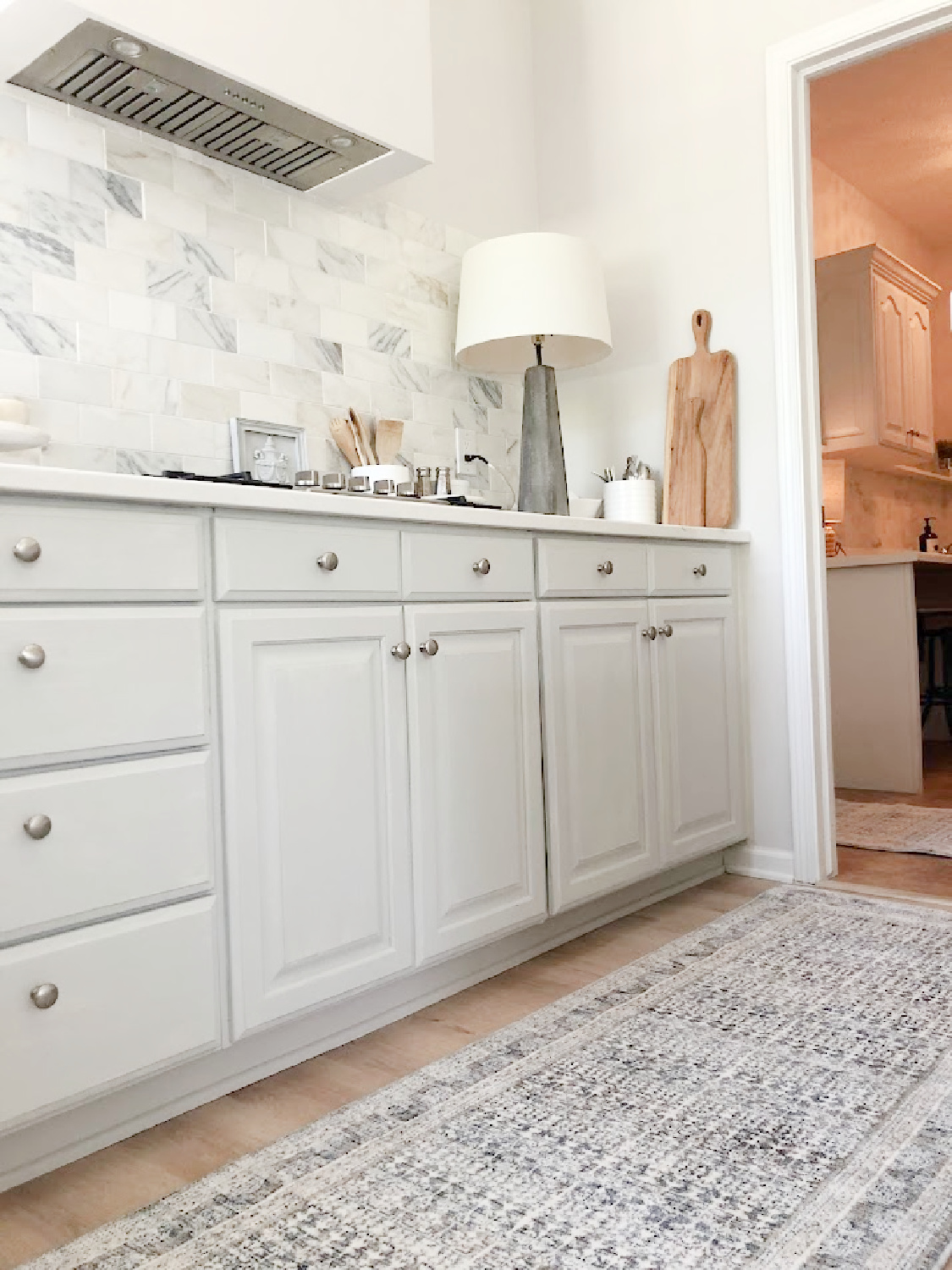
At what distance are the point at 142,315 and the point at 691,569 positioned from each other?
4.34 feet

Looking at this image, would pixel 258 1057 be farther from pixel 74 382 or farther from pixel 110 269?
pixel 110 269

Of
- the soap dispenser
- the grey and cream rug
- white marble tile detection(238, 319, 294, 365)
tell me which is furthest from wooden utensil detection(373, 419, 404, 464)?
the soap dispenser

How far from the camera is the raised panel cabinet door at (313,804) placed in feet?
4.88

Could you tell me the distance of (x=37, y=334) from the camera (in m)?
1.87

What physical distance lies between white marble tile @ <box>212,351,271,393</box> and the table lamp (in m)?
0.55

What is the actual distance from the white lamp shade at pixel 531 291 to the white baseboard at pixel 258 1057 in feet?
4.37

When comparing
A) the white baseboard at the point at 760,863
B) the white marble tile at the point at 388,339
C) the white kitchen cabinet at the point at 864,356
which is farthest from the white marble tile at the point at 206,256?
the white kitchen cabinet at the point at 864,356

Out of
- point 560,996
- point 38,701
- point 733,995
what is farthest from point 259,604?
point 733,995

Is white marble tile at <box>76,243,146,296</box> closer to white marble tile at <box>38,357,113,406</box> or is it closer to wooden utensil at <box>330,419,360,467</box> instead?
white marble tile at <box>38,357,113,406</box>

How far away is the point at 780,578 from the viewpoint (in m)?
2.66

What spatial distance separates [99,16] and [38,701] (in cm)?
106

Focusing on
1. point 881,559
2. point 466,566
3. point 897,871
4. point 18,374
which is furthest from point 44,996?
point 881,559

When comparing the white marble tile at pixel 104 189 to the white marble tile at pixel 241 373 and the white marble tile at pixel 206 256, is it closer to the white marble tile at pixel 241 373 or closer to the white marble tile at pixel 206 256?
the white marble tile at pixel 206 256

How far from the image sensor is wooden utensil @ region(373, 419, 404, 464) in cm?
247
